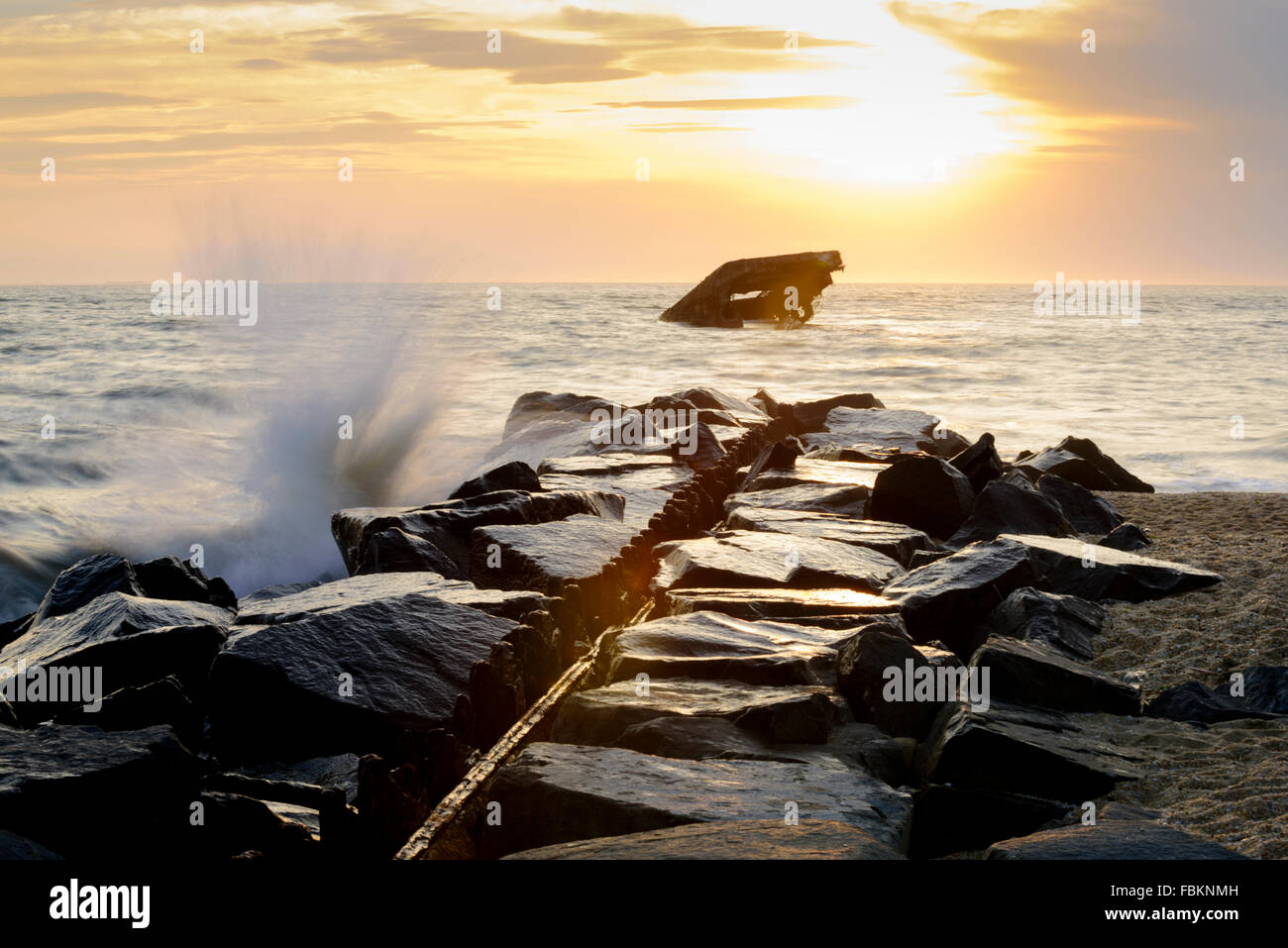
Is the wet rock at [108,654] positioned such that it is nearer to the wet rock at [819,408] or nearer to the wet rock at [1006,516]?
the wet rock at [1006,516]

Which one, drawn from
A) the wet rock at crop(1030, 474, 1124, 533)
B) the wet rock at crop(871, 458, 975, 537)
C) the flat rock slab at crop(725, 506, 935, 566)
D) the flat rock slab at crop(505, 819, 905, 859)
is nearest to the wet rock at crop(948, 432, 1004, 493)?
the wet rock at crop(1030, 474, 1124, 533)

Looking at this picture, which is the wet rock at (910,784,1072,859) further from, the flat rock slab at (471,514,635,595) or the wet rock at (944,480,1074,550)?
the wet rock at (944,480,1074,550)

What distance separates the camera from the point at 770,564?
5.62 metres

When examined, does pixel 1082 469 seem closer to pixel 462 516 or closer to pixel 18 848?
pixel 462 516

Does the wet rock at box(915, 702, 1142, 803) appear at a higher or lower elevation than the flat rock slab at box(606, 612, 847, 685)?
lower

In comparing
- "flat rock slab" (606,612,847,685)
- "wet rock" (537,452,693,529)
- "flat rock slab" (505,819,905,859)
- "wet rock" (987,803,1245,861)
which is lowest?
"wet rock" (987,803,1245,861)

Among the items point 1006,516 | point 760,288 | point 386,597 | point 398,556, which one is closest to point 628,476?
point 1006,516

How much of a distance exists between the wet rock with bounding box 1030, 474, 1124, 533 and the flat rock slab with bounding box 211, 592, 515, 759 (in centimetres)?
582

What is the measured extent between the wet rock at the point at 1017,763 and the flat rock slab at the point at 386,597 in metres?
1.77

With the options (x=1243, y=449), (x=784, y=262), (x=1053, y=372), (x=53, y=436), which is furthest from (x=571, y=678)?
(x=784, y=262)

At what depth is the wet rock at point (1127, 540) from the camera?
7410mm

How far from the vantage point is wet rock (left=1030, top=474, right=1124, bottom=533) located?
8508 mm

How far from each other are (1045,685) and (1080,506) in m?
4.97
